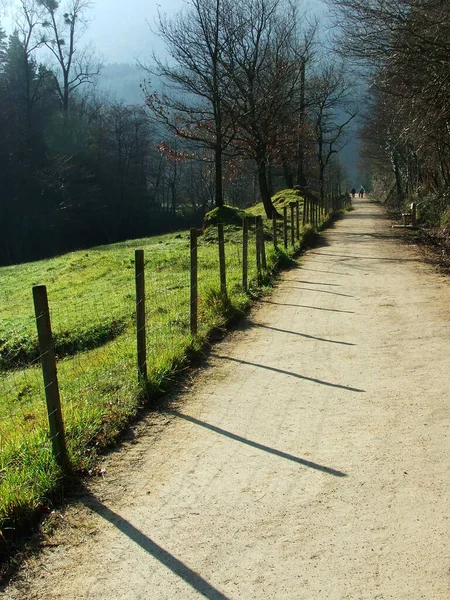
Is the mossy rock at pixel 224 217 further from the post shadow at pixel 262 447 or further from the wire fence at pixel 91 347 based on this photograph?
the post shadow at pixel 262 447

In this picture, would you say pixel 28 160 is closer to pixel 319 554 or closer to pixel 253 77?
pixel 253 77

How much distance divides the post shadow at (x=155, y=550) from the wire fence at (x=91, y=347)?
397 millimetres

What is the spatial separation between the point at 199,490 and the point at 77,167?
48698mm

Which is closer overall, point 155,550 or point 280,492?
point 155,550

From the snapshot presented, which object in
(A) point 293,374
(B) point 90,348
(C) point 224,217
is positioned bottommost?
(B) point 90,348

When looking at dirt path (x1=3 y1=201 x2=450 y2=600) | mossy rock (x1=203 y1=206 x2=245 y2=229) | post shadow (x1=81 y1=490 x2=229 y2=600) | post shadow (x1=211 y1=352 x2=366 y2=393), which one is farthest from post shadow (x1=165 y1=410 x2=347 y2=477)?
mossy rock (x1=203 y1=206 x2=245 y2=229)

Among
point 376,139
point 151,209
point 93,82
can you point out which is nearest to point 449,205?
point 376,139

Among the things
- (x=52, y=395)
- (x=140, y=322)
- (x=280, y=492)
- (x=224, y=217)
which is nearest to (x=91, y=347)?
(x=140, y=322)

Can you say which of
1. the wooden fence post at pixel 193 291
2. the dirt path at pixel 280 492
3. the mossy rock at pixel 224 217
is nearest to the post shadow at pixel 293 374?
the dirt path at pixel 280 492

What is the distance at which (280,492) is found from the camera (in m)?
4.09

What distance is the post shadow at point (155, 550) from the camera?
3129 mm

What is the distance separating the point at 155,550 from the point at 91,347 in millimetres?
7457

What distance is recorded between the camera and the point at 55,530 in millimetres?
3754

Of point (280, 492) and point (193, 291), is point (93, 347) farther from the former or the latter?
point (280, 492)
